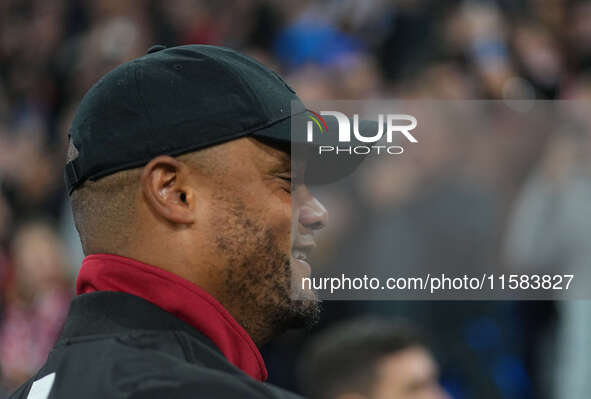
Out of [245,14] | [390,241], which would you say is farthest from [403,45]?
[390,241]

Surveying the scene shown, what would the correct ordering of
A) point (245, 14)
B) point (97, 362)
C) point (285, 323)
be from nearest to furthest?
point (97, 362)
point (285, 323)
point (245, 14)

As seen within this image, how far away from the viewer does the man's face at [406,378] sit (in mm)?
3064

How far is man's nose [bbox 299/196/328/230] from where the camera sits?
162cm

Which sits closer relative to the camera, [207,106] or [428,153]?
[207,106]

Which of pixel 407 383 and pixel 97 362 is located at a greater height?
pixel 97 362

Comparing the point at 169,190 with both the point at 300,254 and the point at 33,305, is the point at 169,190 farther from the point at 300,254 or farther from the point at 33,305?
the point at 33,305

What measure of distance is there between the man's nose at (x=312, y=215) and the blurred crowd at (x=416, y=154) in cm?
56

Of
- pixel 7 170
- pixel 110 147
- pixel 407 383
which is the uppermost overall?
pixel 110 147

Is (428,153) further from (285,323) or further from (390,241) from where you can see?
(285,323)

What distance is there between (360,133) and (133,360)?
638mm

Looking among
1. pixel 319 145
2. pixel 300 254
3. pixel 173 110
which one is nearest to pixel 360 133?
pixel 319 145

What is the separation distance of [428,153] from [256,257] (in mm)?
1175

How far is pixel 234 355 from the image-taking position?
1447 mm

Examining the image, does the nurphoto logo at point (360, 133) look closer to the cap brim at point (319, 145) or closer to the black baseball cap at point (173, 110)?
the cap brim at point (319, 145)
